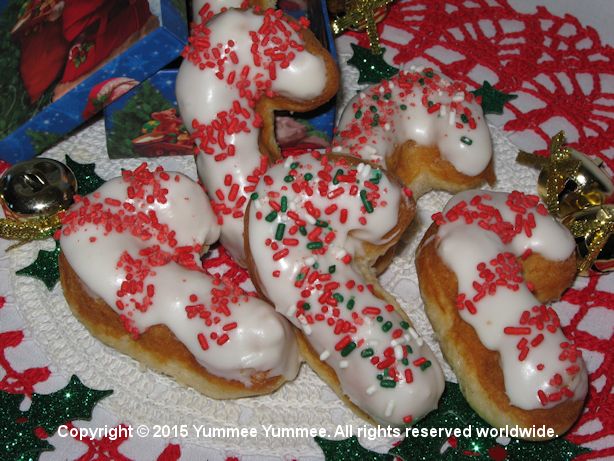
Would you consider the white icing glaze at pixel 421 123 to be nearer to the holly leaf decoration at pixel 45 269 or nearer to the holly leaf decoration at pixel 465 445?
the holly leaf decoration at pixel 465 445

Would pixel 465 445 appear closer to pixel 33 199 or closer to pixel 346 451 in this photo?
pixel 346 451

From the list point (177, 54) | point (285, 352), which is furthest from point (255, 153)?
point (285, 352)

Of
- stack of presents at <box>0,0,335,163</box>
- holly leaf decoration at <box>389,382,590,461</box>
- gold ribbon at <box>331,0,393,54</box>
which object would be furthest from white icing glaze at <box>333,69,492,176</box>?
holly leaf decoration at <box>389,382,590,461</box>

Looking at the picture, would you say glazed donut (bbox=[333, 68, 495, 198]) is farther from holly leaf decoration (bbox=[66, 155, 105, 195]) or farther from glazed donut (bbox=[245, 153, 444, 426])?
holly leaf decoration (bbox=[66, 155, 105, 195])

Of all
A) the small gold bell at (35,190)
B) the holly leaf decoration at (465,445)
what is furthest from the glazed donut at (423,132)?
the small gold bell at (35,190)

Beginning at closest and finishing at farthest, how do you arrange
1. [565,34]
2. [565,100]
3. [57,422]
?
1. [57,422]
2. [565,100]
3. [565,34]

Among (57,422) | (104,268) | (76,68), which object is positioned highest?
(76,68)

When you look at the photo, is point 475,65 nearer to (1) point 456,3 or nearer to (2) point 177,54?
(1) point 456,3

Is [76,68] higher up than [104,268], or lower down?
higher up
